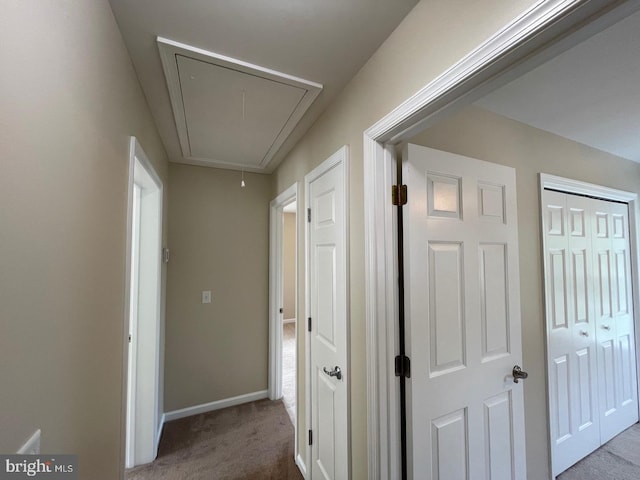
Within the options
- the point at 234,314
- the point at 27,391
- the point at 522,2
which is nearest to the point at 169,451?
the point at 234,314

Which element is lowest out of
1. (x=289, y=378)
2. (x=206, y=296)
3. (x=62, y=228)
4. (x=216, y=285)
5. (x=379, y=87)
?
(x=289, y=378)

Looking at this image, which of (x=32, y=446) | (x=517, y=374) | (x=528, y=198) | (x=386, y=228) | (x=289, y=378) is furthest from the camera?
(x=289, y=378)

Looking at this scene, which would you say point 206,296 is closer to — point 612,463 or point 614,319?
point 612,463

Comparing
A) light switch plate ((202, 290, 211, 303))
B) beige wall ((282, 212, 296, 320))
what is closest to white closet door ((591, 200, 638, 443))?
light switch plate ((202, 290, 211, 303))

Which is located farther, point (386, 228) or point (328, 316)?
point (328, 316)

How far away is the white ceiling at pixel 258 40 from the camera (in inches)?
38.9

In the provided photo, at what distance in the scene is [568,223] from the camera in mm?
1965

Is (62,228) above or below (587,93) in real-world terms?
below

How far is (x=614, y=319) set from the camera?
223 centimetres

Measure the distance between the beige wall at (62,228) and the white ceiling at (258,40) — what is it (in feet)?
0.52

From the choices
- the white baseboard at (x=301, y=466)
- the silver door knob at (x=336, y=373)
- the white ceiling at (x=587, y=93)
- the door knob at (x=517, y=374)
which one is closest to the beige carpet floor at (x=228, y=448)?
the white baseboard at (x=301, y=466)

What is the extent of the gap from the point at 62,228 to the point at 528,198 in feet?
7.63

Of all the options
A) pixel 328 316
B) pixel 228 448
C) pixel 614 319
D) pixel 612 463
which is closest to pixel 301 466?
pixel 228 448

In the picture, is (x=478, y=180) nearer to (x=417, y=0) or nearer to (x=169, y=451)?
(x=417, y=0)
